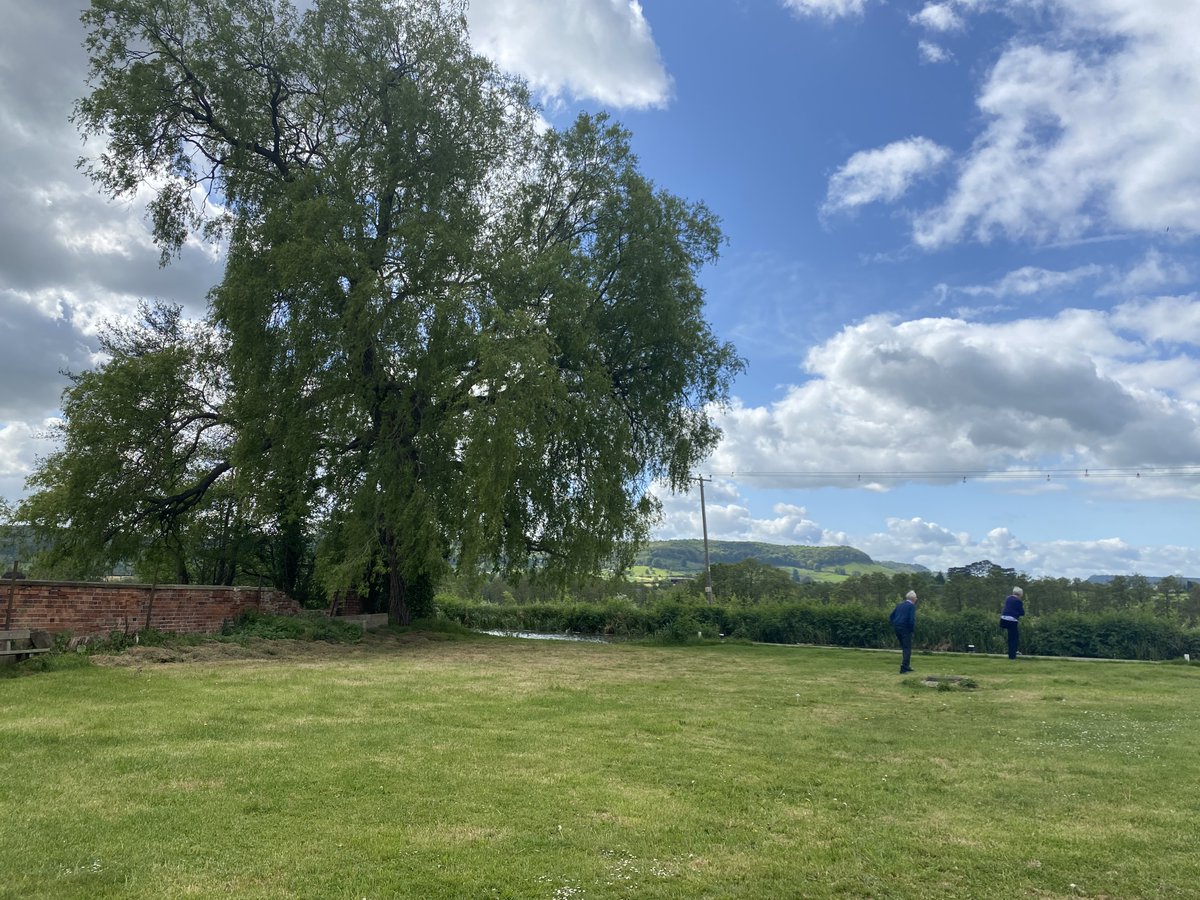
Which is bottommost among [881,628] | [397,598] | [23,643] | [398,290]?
[881,628]

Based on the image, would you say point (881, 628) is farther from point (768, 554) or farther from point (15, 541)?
point (768, 554)

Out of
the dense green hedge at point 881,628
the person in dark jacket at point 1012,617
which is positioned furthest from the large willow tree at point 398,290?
the person in dark jacket at point 1012,617

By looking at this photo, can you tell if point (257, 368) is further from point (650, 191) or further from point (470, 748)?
point (470, 748)

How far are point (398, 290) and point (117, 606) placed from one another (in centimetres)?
918

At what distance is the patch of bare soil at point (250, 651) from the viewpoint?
12.3m

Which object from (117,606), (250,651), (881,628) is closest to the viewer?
(117,606)

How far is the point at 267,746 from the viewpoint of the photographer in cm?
670

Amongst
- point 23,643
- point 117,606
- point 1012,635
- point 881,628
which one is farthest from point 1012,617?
point 23,643

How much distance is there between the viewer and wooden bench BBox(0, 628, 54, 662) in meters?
11.0

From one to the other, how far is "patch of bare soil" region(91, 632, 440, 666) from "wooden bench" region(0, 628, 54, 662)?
0.70 meters

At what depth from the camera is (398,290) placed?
19062 mm

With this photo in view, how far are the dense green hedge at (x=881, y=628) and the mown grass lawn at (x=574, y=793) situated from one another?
10462 millimetres

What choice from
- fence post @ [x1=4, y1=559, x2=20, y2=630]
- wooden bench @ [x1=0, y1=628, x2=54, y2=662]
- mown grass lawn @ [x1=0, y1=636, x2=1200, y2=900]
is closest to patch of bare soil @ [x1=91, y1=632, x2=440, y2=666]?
wooden bench @ [x1=0, y1=628, x2=54, y2=662]

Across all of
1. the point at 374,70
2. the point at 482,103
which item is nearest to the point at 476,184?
the point at 482,103
